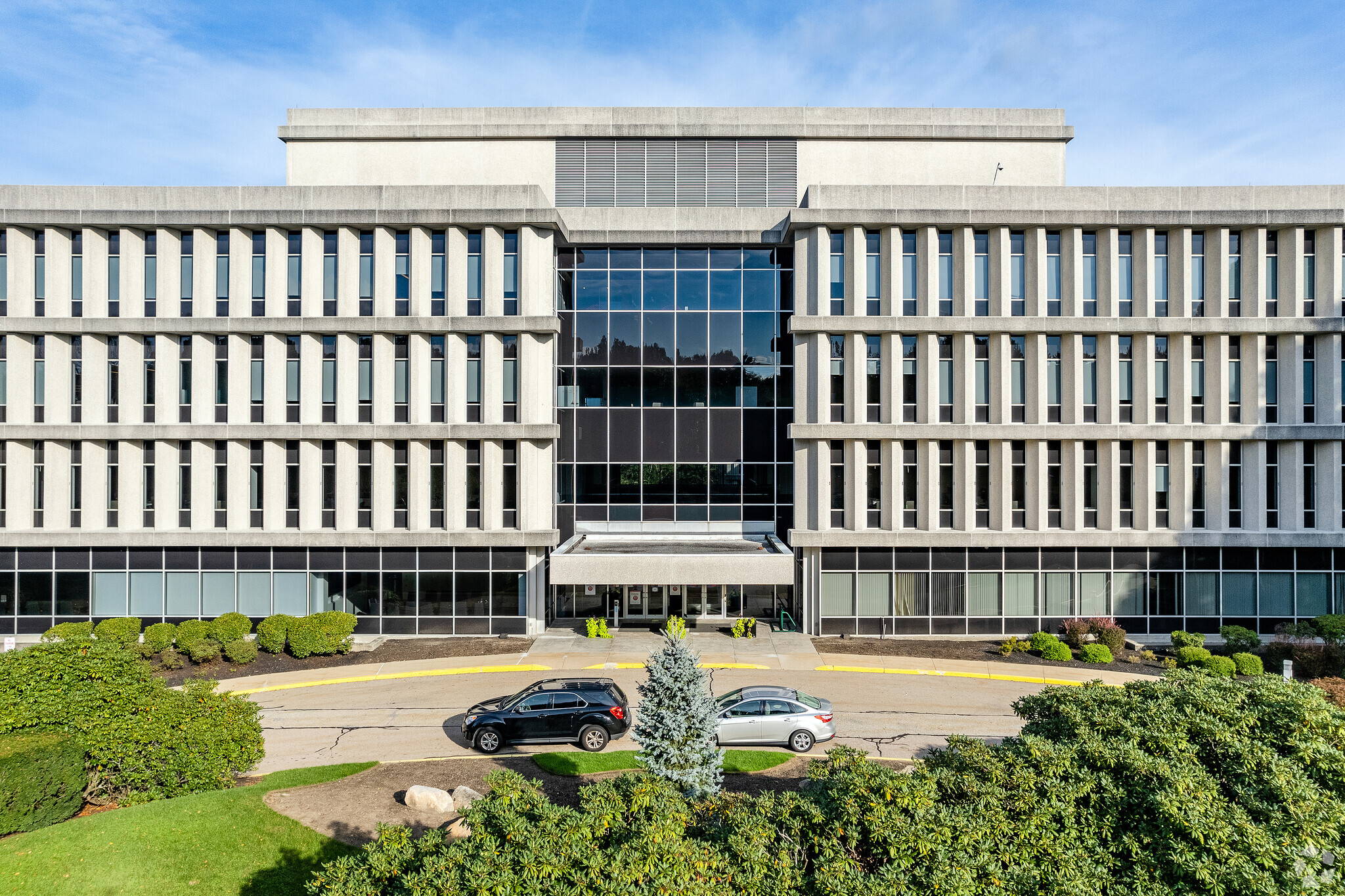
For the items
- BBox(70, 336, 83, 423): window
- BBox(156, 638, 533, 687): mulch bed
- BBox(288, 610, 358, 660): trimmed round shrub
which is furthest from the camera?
BBox(70, 336, 83, 423): window

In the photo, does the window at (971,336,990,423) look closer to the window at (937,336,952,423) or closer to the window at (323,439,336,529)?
the window at (937,336,952,423)

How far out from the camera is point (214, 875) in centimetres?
1130

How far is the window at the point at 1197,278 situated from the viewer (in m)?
28.8

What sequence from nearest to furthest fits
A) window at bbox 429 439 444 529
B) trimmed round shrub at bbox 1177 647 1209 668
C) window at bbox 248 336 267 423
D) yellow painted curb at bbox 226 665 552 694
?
yellow painted curb at bbox 226 665 552 694 → trimmed round shrub at bbox 1177 647 1209 668 → window at bbox 248 336 267 423 → window at bbox 429 439 444 529

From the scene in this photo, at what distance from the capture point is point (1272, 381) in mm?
28734

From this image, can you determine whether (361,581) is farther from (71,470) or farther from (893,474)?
(893,474)

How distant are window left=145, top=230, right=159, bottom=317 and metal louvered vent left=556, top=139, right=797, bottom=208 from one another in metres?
17.4

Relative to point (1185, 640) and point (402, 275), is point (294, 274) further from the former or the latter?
point (1185, 640)

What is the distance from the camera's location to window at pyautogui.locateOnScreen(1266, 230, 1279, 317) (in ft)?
94.2

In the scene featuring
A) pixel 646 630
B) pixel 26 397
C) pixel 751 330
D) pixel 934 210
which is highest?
pixel 934 210

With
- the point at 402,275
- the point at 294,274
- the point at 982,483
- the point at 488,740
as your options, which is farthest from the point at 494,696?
the point at 982,483

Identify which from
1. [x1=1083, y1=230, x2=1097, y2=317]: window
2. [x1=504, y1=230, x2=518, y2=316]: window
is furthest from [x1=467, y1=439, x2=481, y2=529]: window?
[x1=1083, y1=230, x2=1097, y2=317]: window

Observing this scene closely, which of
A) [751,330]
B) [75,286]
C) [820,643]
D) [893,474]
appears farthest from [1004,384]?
[75,286]

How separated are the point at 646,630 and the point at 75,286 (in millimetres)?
28422
